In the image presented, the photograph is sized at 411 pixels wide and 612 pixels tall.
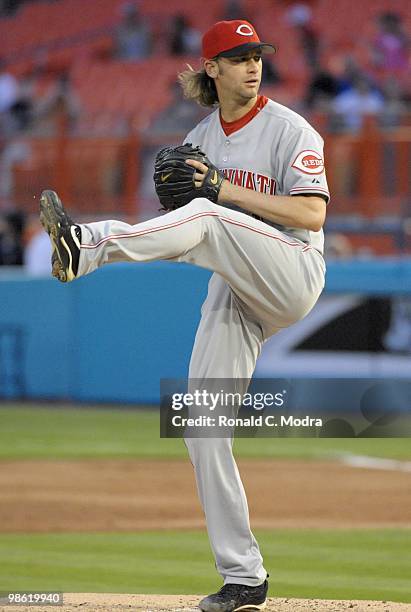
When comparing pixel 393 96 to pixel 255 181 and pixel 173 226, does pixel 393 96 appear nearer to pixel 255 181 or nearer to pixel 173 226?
pixel 255 181

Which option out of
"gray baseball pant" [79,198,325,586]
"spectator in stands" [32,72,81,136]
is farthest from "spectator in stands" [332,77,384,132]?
"gray baseball pant" [79,198,325,586]

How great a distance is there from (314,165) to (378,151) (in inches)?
328

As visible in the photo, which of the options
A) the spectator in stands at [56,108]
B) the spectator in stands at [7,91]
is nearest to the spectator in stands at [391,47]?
the spectator in stands at [56,108]

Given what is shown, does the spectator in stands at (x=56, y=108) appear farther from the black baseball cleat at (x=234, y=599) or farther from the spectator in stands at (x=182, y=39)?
the black baseball cleat at (x=234, y=599)

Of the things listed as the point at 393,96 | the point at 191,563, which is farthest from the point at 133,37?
the point at 191,563

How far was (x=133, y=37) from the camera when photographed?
2008 cm

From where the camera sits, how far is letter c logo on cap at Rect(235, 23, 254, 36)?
15.8 feet

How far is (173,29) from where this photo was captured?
766 inches

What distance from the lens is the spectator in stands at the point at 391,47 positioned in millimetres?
17359

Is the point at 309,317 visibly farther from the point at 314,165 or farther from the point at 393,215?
the point at 314,165

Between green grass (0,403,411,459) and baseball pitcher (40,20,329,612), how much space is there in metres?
6.04

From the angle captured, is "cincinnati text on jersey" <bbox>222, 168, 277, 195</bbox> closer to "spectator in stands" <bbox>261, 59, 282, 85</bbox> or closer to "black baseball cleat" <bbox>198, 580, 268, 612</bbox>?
"black baseball cleat" <bbox>198, 580, 268, 612</bbox>

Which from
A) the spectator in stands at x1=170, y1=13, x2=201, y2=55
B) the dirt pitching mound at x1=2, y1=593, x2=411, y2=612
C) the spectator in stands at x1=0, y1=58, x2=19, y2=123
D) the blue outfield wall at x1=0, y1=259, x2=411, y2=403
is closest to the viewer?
the dirt pitching mound at x1=2, y1=593, x2=411, y2=612

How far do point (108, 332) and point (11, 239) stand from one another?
1909mm
